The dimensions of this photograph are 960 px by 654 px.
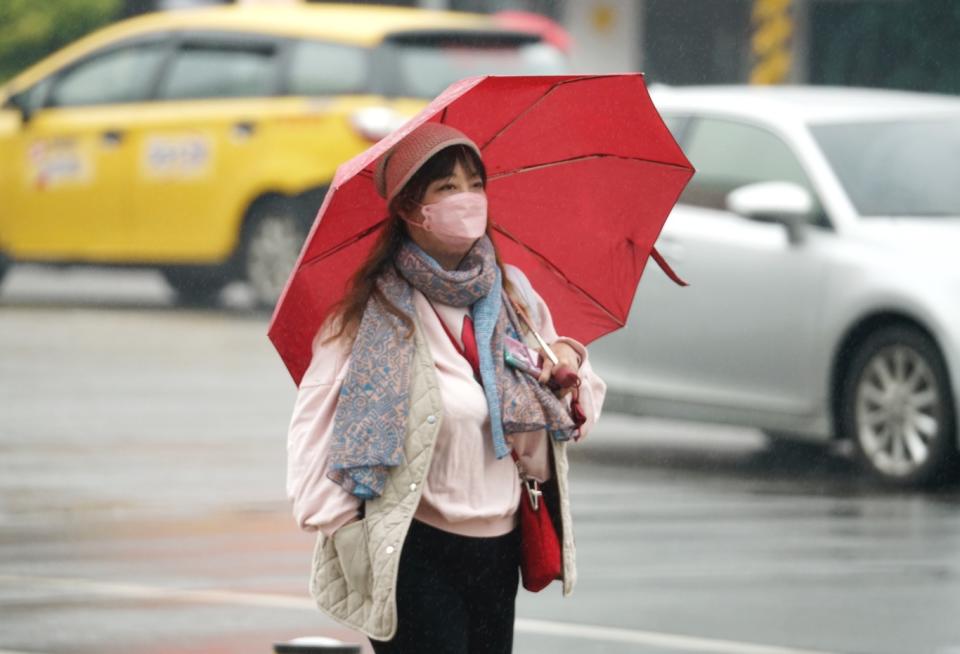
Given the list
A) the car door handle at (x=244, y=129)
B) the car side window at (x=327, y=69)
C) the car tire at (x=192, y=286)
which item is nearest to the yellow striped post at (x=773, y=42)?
the car tire at (x=192, y=286)

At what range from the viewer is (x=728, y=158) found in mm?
11656

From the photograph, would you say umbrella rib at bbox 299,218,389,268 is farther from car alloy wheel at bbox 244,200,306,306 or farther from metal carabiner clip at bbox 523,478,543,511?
car alloy wheel at bbox 244,200,306,306

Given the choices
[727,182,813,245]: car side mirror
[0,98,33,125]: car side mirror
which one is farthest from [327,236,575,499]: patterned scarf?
[0,98,33,125]: car side mirror

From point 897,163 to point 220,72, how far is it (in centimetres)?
897

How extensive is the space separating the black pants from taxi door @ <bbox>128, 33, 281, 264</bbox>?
14024 mm

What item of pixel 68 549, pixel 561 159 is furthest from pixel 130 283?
pixel 561 159

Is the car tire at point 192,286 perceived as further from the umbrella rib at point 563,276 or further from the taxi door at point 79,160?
the umbrella rib at point 563,276

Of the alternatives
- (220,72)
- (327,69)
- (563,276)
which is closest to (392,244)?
(563,276)

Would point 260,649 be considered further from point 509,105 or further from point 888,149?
point 888,149

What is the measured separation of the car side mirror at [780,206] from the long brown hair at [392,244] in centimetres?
638

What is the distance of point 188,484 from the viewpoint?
10562 mm

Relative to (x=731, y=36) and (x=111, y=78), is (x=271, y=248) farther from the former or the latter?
(x=731, y=36)

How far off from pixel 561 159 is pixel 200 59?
1470 cm

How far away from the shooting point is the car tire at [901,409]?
10.3 metres
